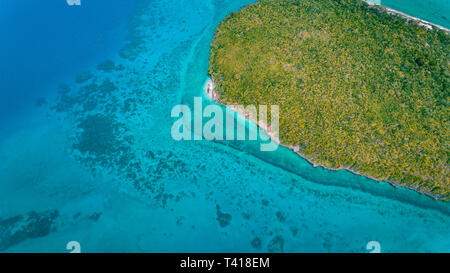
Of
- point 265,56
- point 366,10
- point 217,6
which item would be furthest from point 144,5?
point 366,10

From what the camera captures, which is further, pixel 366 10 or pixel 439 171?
pixel 366 10

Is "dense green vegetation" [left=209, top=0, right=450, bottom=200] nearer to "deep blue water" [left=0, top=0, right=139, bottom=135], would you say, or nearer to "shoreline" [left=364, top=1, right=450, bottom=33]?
"shoreline" [left=364, top=1, right=450, bottom=33]

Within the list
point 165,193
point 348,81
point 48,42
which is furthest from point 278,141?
point 48,42

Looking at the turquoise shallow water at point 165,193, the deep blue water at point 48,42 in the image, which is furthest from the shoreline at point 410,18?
the deep blue water at point 48,42

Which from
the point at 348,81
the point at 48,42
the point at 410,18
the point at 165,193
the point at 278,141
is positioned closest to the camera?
the point at 165,193

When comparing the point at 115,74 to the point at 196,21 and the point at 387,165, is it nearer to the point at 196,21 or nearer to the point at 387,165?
the point at 196,21

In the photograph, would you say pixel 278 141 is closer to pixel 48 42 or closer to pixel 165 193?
pixel 165 193
